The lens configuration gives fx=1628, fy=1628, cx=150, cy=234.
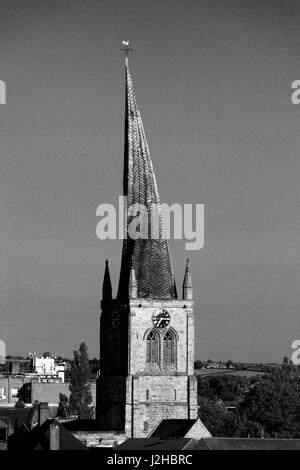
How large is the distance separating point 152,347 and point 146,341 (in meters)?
0.59

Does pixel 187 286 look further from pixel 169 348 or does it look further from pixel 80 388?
pixel 80 388

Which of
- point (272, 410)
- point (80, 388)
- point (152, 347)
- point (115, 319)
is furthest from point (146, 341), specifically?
point (272, 410)

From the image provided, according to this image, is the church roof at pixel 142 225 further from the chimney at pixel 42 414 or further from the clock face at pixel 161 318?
the chimney at pixel 42 414

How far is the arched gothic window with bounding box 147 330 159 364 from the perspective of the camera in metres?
111

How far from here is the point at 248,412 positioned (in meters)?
148

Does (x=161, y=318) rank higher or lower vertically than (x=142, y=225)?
lower

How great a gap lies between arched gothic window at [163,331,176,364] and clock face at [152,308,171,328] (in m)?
0.69

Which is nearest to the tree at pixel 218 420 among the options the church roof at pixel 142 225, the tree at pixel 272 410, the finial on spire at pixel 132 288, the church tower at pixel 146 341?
the tree at pixel 272 410

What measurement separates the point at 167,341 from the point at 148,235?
758 cm

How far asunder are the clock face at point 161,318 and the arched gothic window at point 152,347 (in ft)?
2.38

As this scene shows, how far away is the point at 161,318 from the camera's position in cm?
11212

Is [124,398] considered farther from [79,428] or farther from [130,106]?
[130,106]

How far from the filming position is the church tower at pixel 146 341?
11056 cm

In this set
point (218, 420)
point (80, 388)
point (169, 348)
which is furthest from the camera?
point (218, 420)
